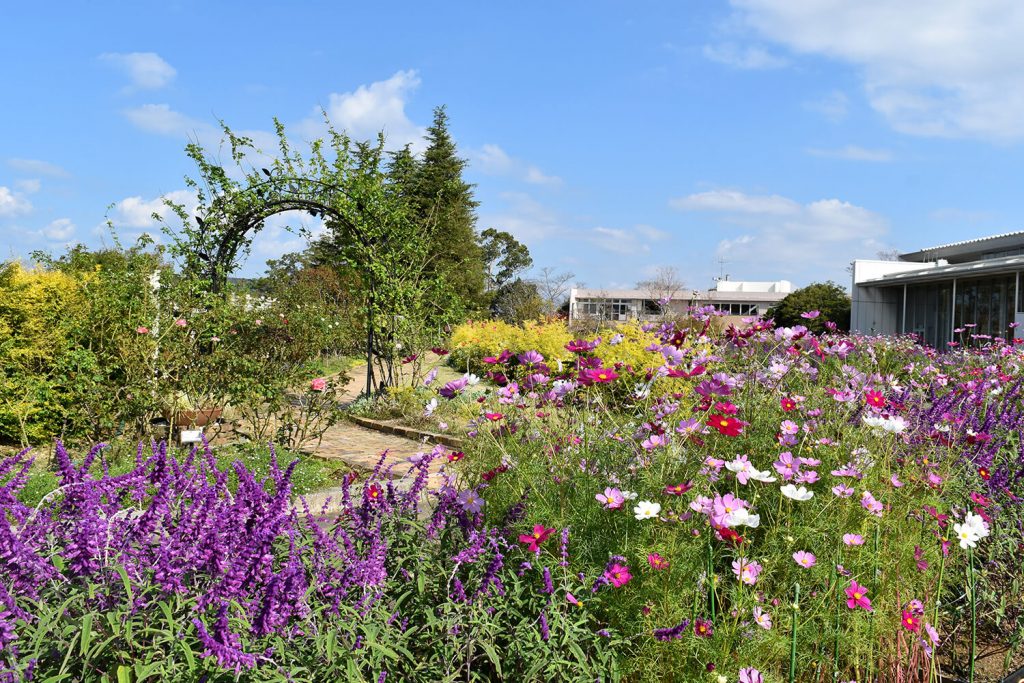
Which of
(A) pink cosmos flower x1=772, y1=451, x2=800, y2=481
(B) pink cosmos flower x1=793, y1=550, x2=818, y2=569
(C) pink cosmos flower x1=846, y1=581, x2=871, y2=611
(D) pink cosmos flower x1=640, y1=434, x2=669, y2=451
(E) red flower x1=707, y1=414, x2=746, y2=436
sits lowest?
(C) pink cosmos flower x1=846, y1=581, x2=871, y2=611

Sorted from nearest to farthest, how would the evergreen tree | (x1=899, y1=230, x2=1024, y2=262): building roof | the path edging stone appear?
the path edging stone
(x1=899, y1=230, x2=1024, y2=262): building roof
the evergreen tree

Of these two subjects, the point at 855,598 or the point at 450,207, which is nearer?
the point at 855,598

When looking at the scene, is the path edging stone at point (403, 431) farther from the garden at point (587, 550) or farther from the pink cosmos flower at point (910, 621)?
the pink cosmos flower at point (910, 621)

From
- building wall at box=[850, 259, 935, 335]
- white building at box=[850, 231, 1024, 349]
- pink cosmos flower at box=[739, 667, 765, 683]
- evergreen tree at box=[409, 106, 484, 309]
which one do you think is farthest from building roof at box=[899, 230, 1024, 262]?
pink cosmos flower at box=[739, 667, 765, 683]

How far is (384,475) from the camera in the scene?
2.43 m

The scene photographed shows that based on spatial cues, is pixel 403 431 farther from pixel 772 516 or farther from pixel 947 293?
pixel 947 293

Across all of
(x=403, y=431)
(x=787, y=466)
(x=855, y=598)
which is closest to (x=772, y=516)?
(x=787, y=466)

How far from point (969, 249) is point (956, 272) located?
8880mm

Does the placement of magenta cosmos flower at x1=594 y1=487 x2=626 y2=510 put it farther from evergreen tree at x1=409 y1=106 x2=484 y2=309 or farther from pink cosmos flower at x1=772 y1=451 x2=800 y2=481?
evergreen tree at x1=409 y1=106 x2=484 y2=309

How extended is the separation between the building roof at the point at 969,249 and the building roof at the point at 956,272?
10.1ft

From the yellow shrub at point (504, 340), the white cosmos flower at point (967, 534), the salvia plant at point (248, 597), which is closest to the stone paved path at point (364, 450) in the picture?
the salvia plant at point (248, 597)

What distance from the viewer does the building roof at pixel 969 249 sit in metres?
26.0

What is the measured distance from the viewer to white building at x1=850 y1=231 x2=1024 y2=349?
21.2m

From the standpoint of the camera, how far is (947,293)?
80.2 ft
